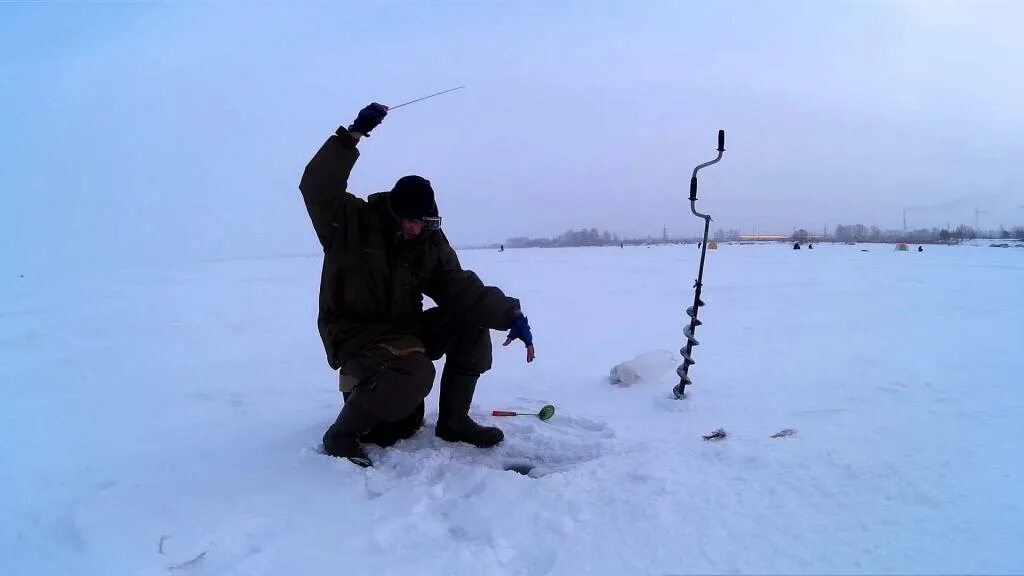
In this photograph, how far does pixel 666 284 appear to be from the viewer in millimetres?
13508

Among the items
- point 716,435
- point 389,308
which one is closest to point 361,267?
point 389,308

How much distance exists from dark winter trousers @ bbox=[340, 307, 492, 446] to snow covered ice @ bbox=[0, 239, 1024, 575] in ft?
0.61

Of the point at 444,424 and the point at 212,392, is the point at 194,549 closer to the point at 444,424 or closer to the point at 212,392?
the point at 444,424

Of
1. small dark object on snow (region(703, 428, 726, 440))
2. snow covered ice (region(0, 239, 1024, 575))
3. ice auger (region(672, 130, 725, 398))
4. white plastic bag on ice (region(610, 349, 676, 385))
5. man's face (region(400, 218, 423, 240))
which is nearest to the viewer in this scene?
snow covered ice (region(0, 239, 1024, 575))

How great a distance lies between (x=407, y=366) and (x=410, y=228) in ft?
2.26

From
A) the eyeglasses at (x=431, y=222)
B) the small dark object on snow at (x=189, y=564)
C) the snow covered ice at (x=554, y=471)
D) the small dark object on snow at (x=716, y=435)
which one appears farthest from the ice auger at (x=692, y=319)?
the small dark object on snow at (x=189, y=564)

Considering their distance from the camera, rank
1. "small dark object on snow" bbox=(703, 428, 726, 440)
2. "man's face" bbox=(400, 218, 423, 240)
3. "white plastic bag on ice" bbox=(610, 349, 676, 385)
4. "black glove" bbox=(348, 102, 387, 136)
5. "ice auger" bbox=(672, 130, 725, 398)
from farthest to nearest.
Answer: "white plastic bag on ice" bbox=(610, 349, 676, 385) → "ice auger" bbox=(672, 130, 725, 398) → "small dark object on snow" bbox=(703, 428, 726, 440) → "man's face" bbox=(400, 218, 423, 240) → "black glove" bbox=(348, 102, 387, 136)

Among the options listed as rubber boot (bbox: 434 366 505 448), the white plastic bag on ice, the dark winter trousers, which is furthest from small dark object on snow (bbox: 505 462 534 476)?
the white plastic bag on ice

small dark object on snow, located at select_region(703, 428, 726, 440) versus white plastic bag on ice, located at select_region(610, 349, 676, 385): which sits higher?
white plastic bag on ice, located at select_region(610, 349, 676, 385)

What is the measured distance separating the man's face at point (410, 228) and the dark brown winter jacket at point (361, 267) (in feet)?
0.11

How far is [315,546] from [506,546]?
70cm

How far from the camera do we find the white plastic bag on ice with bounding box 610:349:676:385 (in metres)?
4.23

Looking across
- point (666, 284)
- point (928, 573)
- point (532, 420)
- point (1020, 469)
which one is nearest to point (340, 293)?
point (532, 420)

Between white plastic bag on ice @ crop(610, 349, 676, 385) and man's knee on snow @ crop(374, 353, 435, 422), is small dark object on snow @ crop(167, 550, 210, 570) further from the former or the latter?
white plastic bag on ice @ crop(610, 349, 676, 385)
